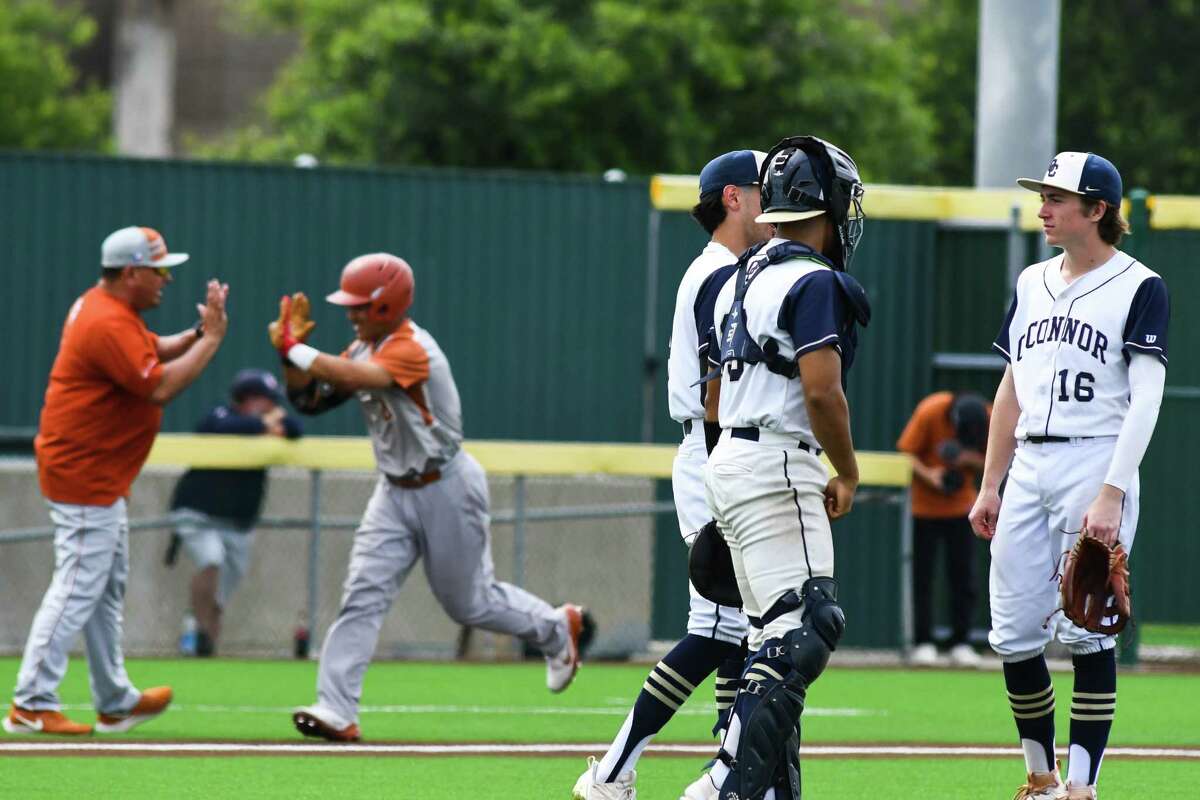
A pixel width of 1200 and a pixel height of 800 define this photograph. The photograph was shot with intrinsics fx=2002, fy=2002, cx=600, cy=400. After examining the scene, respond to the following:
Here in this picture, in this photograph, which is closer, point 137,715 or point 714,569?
point 714,569

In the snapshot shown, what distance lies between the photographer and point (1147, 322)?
654cm

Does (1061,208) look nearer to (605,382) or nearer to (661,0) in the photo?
(605,382)

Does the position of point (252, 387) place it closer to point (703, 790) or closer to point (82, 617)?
point (82, 617)

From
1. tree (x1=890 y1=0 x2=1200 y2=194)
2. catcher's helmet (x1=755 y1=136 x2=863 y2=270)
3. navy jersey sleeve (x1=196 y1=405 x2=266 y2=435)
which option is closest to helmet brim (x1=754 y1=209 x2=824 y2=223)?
catcher's helmet (x1=755 y1=136 x2=863 y2=270)

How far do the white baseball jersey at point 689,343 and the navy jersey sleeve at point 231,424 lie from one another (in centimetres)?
675

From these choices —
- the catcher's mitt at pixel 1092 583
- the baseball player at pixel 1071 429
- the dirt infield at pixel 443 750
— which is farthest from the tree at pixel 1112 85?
the catcher's mitt at pixel 1092 583

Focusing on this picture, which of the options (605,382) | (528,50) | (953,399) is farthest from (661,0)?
(953,399)

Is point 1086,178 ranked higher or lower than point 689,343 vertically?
higher

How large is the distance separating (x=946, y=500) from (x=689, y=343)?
6.73 m

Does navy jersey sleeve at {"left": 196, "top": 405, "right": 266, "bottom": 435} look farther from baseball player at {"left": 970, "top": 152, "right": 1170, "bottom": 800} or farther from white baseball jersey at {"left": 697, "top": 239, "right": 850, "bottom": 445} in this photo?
white baseball jersey at {"left": 697, "top": 239, "right": 850, "bottom": 445}

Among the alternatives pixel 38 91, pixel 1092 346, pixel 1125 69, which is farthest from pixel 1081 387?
pixel 38 91

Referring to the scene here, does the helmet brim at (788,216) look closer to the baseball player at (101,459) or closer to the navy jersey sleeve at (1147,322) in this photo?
the navy jersey sleeve at (1147,322)

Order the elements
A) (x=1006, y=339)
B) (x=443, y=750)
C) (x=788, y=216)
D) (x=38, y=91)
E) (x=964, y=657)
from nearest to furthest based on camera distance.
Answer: (x=788, y=216) → (x=1006, y=339) → (x=443, y=750) → (x=964, y=657) → (x=38, y=91)

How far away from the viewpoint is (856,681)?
12.2 m
